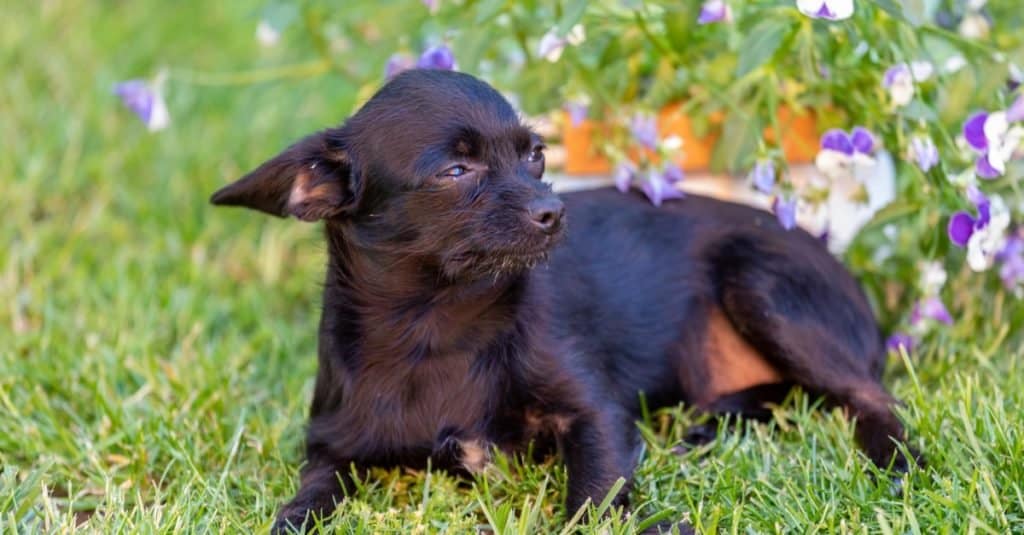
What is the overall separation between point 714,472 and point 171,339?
1975 millimetres

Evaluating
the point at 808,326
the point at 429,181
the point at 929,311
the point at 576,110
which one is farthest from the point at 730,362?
the point at 429,181

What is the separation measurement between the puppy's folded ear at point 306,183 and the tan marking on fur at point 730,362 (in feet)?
3.66

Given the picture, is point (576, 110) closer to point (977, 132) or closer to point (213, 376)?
point (977, 132)

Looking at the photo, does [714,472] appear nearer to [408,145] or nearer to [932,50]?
[408,145]

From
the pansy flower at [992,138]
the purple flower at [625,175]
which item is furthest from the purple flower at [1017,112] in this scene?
the purple flower at [625,175]

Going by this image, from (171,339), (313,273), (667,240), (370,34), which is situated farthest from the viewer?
(370,34)

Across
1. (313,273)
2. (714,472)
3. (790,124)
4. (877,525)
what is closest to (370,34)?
(313,273)

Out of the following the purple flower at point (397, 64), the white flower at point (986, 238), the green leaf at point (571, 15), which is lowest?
the white flower at point (986, 238)

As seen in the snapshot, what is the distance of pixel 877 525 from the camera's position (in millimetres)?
2447

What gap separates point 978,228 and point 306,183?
161 centimetres

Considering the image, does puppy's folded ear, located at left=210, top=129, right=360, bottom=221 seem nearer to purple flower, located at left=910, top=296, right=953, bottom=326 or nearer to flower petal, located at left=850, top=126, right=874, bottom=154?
flower petal, located at left=850, top=126, right=874, bottom=154

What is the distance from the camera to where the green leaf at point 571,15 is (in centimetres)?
291

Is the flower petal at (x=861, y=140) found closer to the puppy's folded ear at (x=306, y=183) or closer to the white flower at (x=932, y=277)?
the white flower at (x=932, y=277)

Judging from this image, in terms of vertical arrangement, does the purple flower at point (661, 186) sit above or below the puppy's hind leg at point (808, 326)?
above
